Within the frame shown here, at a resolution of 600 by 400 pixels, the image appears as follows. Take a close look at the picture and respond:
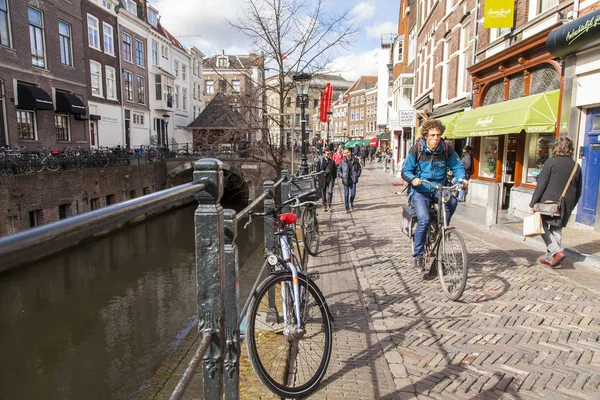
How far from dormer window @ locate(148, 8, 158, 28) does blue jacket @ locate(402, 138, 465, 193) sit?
35.6m

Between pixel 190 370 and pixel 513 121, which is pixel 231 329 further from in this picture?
pixel 513 121

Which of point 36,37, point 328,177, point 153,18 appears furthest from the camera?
point 153,18

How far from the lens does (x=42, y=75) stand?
19688 millimetres

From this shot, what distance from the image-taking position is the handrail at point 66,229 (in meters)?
0.74

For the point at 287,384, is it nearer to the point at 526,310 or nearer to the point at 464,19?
the point at 526,310

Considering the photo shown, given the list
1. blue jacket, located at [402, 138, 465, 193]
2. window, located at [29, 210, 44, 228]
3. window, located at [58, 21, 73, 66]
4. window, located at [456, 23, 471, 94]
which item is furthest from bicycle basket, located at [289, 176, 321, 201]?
window, located at [58, 21, 73, 66]

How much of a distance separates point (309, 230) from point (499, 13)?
882 cm

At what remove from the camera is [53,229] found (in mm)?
838

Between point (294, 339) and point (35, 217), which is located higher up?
point (294, 339)

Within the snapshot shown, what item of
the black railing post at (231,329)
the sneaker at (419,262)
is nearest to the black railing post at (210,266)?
the black railing post at (231,329)

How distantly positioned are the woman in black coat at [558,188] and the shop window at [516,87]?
6.20 metres

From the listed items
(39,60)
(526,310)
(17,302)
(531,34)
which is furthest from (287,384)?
(39,60)

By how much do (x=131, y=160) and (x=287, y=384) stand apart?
905 inches

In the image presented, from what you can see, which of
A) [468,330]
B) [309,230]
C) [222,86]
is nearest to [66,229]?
[468,330]
